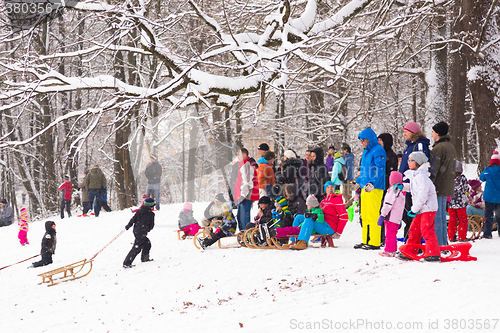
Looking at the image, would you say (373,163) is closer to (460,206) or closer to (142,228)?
(460,206)

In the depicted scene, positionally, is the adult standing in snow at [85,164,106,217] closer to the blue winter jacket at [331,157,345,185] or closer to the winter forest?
the winter forest

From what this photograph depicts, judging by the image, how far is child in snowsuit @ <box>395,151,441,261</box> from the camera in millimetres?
5395

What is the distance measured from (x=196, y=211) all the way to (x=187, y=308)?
8.32 m

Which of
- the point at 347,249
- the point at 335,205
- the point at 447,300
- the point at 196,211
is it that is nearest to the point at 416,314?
the point at 447,300

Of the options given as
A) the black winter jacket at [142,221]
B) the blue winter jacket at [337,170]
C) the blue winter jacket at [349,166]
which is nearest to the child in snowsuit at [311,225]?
the black winter jacket at [142,221]

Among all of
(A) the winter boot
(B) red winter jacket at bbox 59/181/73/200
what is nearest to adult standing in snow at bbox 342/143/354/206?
(A) the winter boot

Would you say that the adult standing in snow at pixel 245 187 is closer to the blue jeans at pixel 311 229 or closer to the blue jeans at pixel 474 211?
the blue jeans at pixel 311 229

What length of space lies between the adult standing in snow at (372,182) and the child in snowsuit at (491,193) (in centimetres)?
288

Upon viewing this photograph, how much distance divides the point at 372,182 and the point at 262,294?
2.68 meters

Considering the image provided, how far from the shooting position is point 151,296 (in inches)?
233

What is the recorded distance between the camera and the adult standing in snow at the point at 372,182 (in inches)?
258

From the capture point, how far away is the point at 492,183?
8.00m

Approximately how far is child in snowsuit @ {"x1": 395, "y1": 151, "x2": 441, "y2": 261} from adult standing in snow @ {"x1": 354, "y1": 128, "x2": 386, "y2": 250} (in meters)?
0.98

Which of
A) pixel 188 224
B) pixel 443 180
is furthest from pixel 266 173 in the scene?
pixel 443 180
